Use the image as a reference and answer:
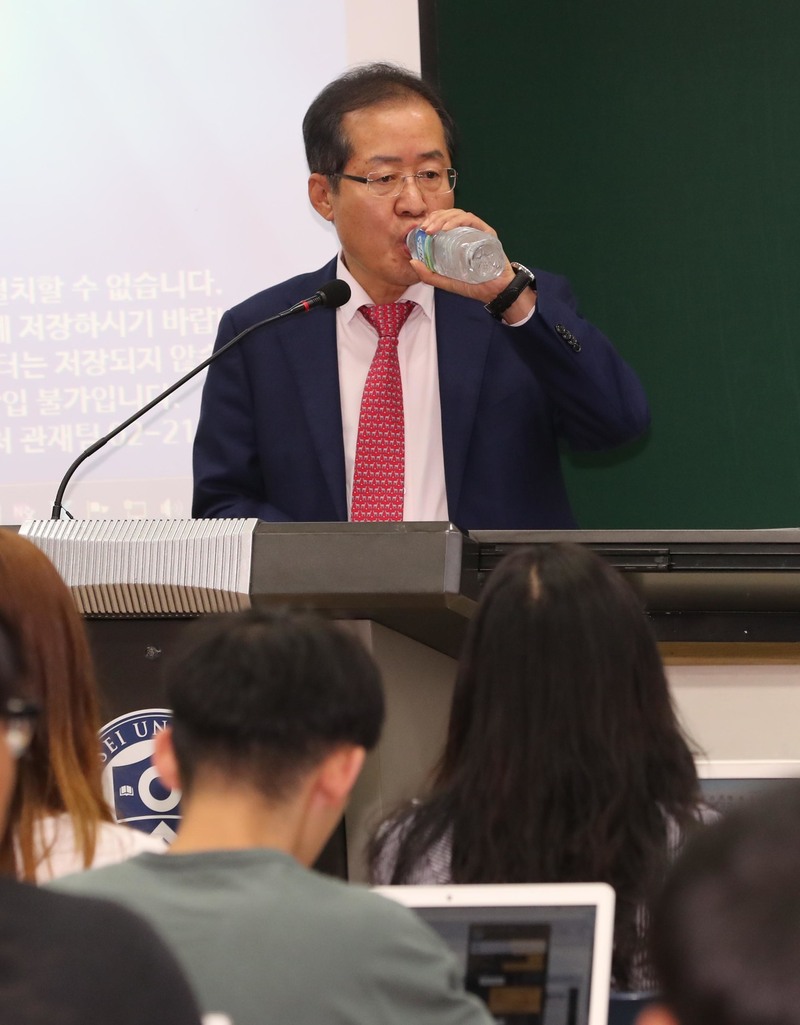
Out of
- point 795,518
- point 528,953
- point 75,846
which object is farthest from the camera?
point 795,518

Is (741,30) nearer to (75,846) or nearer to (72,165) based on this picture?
(72,165)

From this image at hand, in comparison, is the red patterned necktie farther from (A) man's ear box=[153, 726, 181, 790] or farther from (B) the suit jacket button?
(A) man's ear box=[153, 726, 181, 790]

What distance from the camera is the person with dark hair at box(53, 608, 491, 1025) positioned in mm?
838

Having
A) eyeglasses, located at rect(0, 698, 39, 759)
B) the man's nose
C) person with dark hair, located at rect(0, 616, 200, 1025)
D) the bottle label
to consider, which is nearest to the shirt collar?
the man's nose

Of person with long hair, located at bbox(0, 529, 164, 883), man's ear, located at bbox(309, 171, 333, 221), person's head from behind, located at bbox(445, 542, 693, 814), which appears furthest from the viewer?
man's ear, located at bbox(309, 171, 333, 221)

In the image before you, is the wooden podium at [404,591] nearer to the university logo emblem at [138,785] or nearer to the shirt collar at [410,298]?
the university logo emblem at [138,785]

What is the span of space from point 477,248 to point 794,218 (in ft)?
5.37

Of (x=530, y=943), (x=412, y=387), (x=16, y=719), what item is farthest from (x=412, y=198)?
(x=16, y=719)

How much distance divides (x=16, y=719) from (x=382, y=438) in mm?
1486

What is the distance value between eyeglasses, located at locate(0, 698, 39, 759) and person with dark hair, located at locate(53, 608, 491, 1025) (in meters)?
0.14

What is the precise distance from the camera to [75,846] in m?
1.19

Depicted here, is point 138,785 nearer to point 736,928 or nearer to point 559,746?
point 559,746

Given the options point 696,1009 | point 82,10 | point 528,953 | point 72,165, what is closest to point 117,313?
point 72,165

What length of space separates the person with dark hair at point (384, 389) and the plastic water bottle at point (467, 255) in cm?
19
